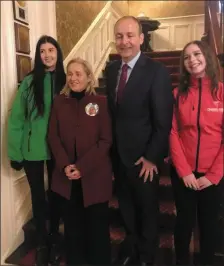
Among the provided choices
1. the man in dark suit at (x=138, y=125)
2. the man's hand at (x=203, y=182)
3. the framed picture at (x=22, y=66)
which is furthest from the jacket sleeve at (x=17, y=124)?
the man's hand at (x=203, y=182)

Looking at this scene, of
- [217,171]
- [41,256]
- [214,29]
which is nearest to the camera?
[217,171]

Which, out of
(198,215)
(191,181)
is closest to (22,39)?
(191,181)

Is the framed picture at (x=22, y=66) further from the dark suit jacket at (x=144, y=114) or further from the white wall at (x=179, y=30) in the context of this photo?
the white wall at (x=179, y=30)

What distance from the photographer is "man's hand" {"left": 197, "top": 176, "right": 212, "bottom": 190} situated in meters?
1.06

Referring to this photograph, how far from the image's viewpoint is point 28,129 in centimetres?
129

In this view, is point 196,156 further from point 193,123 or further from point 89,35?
point 89,35

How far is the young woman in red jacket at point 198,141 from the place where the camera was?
1050 millimetres

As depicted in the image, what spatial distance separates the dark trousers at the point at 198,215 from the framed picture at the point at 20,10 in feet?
3.06

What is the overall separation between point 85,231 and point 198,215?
1.67 feet

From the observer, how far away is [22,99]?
127 cm

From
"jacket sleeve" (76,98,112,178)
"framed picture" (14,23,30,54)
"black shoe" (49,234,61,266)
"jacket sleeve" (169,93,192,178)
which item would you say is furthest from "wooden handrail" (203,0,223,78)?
"black shoe" (49,234,61,266)

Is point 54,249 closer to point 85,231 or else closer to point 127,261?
point 85,231

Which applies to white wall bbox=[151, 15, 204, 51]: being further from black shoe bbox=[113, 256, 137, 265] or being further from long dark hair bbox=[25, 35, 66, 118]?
black shoe bbox=[113, 256, 137, 265]

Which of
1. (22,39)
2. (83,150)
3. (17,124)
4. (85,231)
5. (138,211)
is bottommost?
(85,231)
